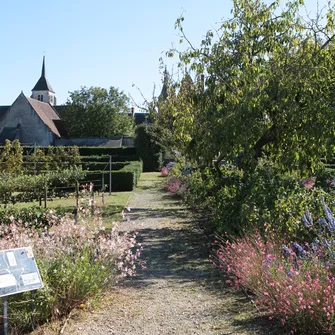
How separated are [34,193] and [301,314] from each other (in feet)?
38.1

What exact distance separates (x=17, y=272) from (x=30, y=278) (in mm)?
121

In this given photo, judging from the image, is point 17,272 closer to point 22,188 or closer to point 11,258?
point 11,258

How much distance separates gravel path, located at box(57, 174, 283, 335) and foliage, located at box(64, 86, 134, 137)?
41159 millimetres

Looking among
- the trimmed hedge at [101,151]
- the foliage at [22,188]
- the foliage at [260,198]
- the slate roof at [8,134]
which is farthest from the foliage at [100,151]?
the foliage at [260,198]

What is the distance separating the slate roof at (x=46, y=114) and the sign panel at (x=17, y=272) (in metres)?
39.9

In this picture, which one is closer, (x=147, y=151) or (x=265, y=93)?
(x=265, y=93)

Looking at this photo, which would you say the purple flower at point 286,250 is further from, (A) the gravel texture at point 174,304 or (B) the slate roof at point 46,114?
(B) the slate roof at point 46,114

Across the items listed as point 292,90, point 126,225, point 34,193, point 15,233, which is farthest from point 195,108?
point 34,193

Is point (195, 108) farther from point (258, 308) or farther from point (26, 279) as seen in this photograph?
point (26, 279)

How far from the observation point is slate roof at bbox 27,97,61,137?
4241 cm

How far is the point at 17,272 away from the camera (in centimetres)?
373

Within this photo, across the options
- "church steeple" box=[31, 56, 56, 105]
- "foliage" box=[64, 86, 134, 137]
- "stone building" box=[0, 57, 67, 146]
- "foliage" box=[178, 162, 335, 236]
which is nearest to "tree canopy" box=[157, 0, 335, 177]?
"foliage" box=[178, 162, 335, 236]

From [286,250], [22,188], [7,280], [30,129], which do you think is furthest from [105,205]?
[30,129]

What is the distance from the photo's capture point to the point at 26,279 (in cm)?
374
